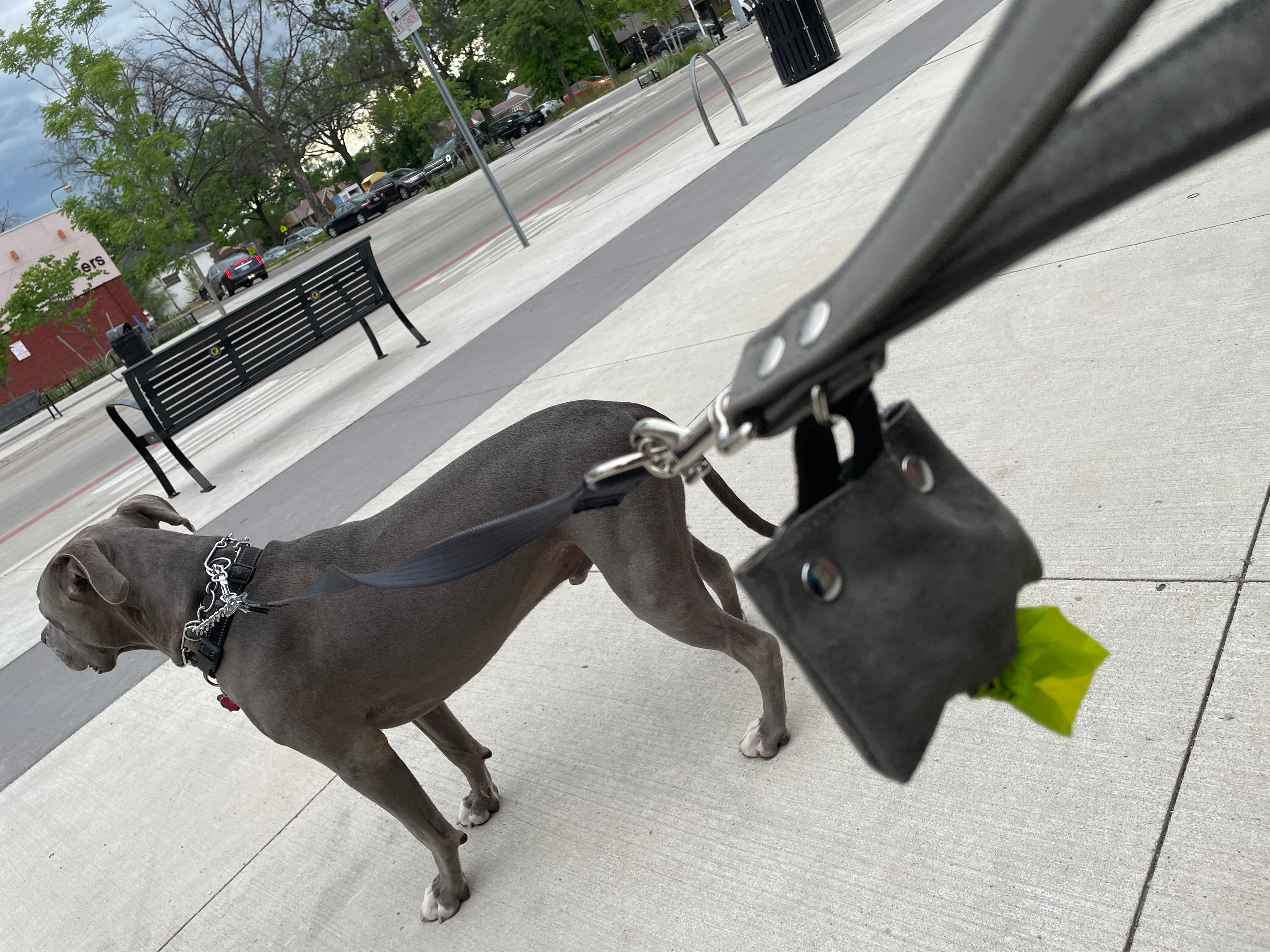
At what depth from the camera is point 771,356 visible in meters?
0.89

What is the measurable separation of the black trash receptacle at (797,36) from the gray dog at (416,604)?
505 inches

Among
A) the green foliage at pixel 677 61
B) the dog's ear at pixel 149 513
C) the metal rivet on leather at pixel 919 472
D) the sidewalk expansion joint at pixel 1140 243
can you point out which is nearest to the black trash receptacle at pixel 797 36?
the sidewalk expansion joint at pixel 1140 243

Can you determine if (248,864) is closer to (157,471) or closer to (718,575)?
(718,575)

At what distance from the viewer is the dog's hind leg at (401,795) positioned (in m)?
2.65

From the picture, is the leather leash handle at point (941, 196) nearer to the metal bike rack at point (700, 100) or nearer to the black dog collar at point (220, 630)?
the black dog collar at point (220, 630)

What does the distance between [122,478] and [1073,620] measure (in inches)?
428

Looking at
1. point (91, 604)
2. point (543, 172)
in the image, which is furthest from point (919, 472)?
point (543, 172)

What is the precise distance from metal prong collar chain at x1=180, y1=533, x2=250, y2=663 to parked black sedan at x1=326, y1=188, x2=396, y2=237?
4065 centimetres

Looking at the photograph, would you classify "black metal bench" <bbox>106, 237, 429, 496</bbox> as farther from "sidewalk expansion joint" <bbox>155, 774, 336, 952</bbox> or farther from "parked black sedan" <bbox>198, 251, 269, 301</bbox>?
"parked black sedan" <bbox>198, 251, 269, 301</bbox>

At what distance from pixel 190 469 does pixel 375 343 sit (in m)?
2.51

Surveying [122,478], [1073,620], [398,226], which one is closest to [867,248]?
[1073,620]

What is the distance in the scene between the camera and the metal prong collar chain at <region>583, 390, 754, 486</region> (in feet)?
3.12

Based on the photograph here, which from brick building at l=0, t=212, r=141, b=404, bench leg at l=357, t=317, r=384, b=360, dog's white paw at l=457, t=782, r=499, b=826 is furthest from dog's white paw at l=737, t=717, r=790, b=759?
brick building at l=0, t=212, r=141, b=404

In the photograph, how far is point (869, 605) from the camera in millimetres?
961
